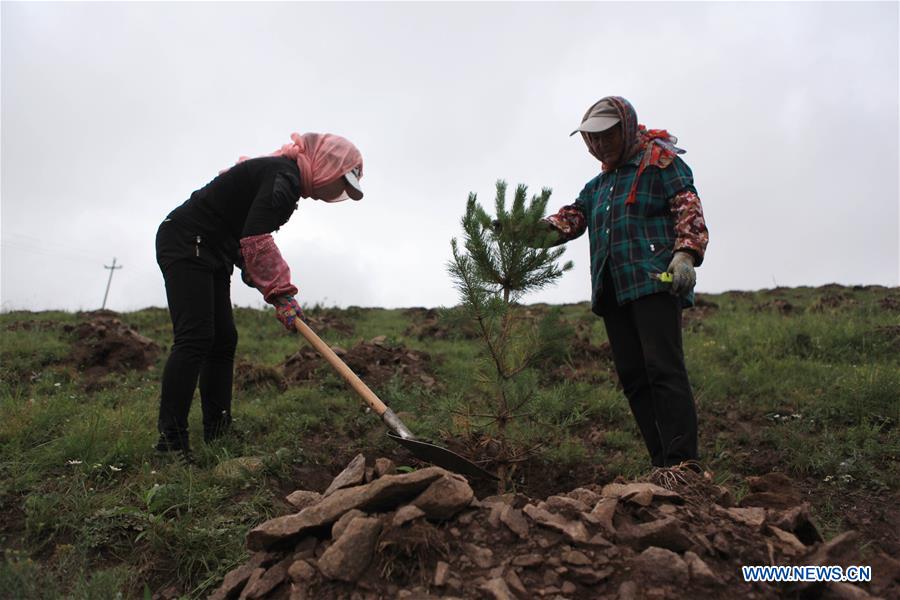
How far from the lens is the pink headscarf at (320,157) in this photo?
3209 millimetres

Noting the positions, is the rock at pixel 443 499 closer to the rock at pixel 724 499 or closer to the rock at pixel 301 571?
the rock at pixel 301 571

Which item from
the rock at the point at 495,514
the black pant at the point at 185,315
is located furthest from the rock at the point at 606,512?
the black pant at the point at 185,315

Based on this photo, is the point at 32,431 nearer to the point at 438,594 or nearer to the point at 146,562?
the point at 146,562

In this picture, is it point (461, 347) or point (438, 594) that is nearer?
point (438, 594)

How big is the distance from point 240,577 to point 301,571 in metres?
0.30

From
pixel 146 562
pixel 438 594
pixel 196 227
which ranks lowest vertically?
pixel 146 562

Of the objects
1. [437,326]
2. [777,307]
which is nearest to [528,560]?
[437,326]

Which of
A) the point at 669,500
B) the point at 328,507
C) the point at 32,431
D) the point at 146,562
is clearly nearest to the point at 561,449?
the point at 669,500

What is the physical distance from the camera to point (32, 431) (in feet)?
11.3

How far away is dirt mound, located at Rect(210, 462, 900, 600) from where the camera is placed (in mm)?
1608

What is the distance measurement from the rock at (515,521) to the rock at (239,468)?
1566 mm

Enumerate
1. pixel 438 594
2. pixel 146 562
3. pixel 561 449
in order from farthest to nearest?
pixel 561 449 → pixel 146 562 → pixel 438 594

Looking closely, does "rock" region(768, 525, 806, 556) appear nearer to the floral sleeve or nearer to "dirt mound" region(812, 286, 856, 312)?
the floral sleeve

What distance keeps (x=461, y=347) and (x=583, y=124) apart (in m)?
4.14
